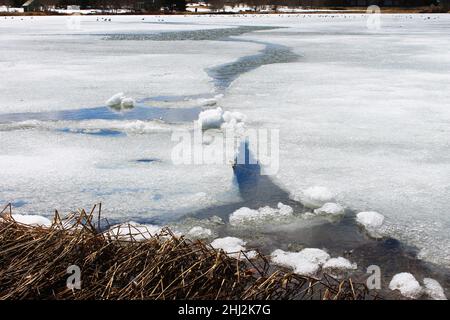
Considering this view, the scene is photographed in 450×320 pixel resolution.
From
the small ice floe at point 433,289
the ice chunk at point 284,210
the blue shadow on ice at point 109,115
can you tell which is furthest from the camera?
the blue shadow on ice at point 109,115

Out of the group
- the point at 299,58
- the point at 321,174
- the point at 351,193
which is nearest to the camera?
the point at 351,193

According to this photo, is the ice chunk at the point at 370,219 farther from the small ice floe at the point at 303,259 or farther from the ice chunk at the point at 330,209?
the small ice floe at the point at 303,259

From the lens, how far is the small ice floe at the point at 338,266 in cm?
218

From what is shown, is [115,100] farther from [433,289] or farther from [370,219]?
[433,289]

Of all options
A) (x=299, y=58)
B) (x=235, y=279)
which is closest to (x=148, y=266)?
(x=235, y=279)

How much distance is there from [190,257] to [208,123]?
2.61 metres

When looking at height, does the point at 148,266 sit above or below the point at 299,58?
below

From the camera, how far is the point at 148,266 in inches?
77.6

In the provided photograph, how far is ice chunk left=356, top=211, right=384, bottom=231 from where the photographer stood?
8.62 ft

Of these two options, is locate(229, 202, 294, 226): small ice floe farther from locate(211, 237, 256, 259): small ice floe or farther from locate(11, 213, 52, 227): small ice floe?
locate(11, 213, 52, 227): small ice floe

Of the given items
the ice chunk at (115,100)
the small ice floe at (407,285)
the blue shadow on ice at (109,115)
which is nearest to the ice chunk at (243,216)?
the small ice floe at (407,285)

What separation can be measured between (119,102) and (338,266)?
410cm

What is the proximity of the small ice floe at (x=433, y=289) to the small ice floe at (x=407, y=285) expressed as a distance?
4 cm
